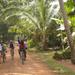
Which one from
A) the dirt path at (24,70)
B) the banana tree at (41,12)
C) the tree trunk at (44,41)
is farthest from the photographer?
the tree trunk at (44,41)

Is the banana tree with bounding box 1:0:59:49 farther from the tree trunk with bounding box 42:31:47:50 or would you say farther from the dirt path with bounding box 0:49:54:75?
the dirt path with bounding box 0:49:54:75

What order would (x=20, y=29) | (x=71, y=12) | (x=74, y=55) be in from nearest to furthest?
1. (x=74, y=55)
2. (x=71, y=12)
3. (x=20, y=29)

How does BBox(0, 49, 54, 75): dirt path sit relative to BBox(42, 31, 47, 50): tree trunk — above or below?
above

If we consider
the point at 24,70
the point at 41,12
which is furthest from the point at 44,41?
the point at 24,70

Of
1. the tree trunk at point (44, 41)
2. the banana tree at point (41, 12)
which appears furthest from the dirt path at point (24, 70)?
the tree trunk at point (44, 41)

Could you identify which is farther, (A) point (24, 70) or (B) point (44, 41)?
(B) point (44, 41)

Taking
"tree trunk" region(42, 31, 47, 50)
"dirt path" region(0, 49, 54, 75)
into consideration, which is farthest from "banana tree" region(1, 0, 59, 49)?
"dirt path" region(0, 49, 54, 75)

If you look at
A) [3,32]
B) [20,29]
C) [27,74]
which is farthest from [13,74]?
[3,32]

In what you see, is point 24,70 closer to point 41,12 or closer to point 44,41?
point 41,12

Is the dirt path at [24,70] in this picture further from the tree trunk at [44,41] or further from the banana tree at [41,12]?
the tree trunk at [44,41]

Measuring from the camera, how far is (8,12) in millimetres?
29453

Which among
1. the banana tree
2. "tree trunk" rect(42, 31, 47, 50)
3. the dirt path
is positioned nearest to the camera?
the dirt path

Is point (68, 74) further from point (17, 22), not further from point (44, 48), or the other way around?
point (17, 22)

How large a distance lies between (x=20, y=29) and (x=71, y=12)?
18.6 m
